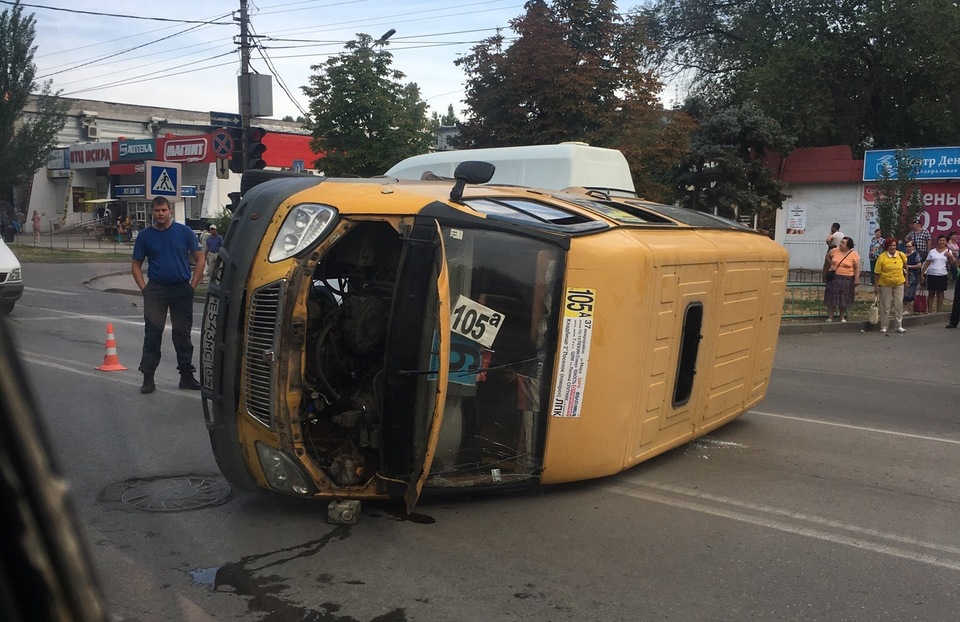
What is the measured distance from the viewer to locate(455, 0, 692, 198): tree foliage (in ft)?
63.1

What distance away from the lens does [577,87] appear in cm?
1892

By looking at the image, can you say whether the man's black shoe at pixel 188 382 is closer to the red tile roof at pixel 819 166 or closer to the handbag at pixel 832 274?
the handbag at pixel 832 274

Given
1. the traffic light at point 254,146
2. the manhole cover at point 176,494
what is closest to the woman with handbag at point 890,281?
the traffic light at point 254,146

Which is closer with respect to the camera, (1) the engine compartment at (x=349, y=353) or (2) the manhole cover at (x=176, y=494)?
(1) the engine compartment at (x=349, y=353)

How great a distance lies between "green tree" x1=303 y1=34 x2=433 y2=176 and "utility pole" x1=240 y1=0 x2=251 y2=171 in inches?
55.5

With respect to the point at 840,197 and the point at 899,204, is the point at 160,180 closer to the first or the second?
the point at 899,204

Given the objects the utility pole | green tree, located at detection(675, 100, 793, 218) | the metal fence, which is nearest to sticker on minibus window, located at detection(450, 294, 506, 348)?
the utility pole

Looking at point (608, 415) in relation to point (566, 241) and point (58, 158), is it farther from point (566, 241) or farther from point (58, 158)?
point (58, 158)

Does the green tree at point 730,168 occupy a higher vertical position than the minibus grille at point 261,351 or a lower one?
higher

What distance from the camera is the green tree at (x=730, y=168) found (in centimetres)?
2297

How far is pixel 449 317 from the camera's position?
4.57 m

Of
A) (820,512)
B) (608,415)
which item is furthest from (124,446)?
(820,512)

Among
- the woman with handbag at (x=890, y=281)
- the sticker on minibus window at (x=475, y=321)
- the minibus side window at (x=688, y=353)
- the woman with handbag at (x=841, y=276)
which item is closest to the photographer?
the sticker on minibus window at (x=475, y=321)

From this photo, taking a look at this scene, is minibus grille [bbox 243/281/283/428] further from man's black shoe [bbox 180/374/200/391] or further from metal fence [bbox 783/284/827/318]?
metal fence [bbox 783/284/827/318]
